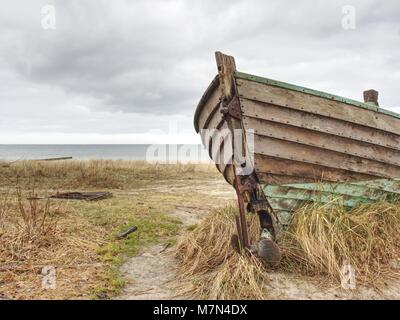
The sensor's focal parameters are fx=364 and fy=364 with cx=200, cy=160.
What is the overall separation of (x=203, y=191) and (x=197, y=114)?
6.37 meters

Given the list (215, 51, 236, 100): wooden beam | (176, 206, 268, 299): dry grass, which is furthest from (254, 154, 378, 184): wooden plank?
(176, 206, 268, 299): dry grass

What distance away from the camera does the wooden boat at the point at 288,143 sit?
163 inches

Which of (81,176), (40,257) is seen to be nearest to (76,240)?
(40,257)

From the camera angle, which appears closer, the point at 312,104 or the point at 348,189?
the point at 312,104

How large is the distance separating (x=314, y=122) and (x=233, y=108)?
3.55 ft

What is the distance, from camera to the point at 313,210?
4.34 meters

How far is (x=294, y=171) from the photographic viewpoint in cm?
447

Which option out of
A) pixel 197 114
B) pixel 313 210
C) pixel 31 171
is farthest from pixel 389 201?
pixel 31 171

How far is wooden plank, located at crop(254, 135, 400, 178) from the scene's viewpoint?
14.1 feet

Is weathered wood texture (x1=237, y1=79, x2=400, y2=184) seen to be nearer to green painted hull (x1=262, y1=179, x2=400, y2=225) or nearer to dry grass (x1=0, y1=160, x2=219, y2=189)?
green painted hull (x1=262, y1=179, x2=400, y2=225)

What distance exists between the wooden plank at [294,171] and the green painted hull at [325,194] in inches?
2.9

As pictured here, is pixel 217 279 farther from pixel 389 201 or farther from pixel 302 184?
pixel 389 201

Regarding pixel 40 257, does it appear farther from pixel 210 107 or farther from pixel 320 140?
pixel 320 140
